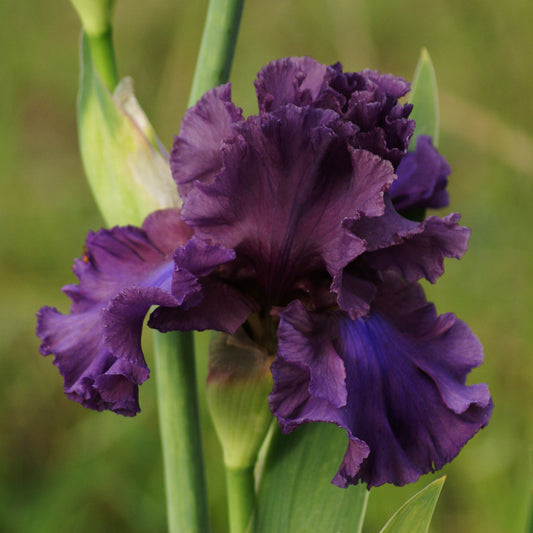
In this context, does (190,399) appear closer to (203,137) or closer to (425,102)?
(203,137)

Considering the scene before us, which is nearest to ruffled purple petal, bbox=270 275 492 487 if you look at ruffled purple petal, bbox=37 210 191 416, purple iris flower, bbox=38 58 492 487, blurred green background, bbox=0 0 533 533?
purple iris flower, bbox=38 58 492 487

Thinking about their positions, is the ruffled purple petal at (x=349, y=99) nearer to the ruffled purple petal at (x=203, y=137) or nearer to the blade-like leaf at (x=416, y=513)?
the ruffled purple petal at (x=203, y=137)

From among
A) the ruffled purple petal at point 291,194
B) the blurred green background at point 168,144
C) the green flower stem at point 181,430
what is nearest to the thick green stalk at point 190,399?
the green flower stem at point 181,430

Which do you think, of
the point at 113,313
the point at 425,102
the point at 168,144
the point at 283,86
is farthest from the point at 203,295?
the point at 168,144

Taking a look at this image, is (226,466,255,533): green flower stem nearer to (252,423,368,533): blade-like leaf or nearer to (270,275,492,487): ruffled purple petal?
(252,423,368,533): blade-like leaf

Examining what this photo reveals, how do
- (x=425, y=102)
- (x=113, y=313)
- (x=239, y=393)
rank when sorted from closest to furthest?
(x=113, y=313) < (x=239, y=393) < (x=425, y=102)

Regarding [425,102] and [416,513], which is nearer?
[416,513]

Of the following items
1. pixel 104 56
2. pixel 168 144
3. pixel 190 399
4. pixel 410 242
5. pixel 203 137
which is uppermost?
pixel 168 144
